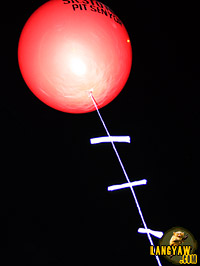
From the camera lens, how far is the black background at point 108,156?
4.60 feet

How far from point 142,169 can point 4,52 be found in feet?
4.06

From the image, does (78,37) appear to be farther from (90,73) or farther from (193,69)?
(193,69)

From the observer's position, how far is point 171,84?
166 cm

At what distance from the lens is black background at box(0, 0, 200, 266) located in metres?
1.40

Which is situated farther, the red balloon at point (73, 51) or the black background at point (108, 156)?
the black background at point (108, 156)

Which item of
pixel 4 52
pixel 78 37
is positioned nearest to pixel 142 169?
pixel 78 37

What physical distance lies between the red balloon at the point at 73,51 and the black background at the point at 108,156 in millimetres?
579

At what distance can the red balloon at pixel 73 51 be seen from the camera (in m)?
0.79

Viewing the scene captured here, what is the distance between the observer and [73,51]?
0.78 m

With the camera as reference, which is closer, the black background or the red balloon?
the red balloon

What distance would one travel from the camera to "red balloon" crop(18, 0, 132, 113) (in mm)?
792

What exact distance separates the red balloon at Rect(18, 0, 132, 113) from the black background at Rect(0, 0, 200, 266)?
58 centimetres

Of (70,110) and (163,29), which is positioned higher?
(163,29)

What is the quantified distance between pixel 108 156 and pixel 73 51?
35.1 inches
